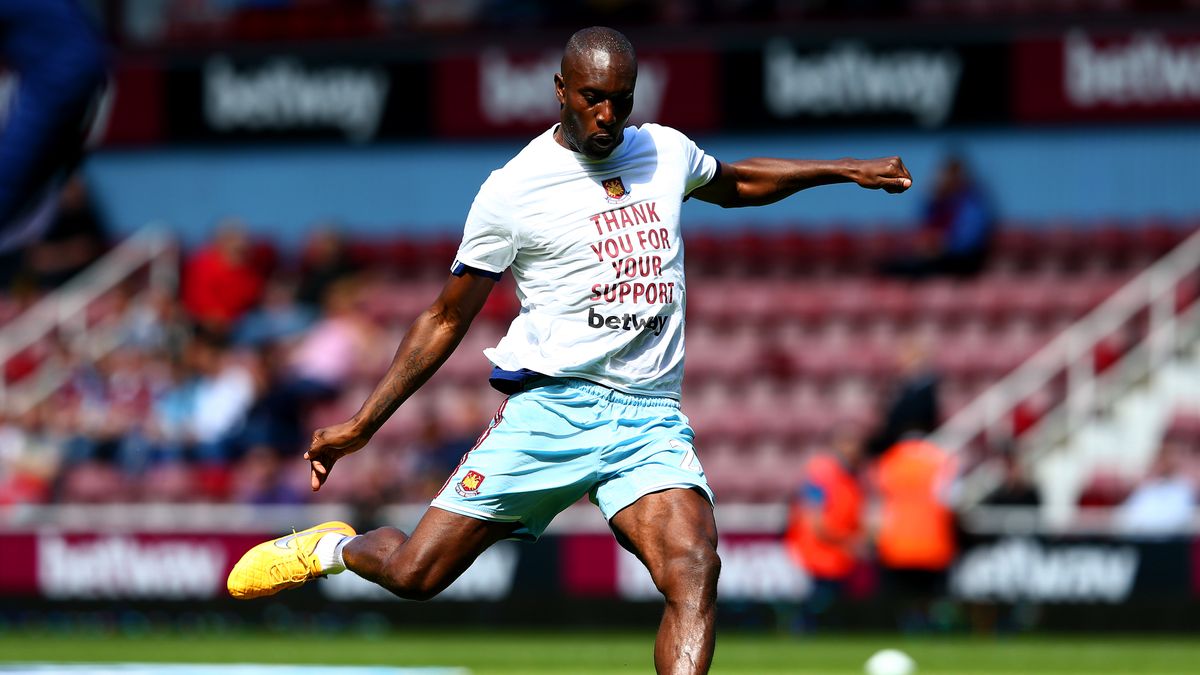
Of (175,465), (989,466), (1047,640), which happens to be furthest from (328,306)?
(1047,640)

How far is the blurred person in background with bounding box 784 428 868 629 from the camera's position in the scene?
15461 mm

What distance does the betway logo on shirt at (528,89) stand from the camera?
2033cm

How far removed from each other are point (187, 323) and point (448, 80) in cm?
373

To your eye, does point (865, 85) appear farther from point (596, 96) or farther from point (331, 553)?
point (596, 96)

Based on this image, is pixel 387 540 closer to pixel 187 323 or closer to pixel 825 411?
pixel 825 411

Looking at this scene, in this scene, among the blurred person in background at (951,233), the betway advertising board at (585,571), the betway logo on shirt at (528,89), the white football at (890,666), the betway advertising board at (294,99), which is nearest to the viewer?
the white football at (890,666)

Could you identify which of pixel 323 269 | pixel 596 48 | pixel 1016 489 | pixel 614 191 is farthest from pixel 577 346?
pixel 323 269

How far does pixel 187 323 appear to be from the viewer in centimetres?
2062

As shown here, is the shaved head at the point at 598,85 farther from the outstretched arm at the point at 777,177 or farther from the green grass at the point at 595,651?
Answer: the green grass at the point at 595,651

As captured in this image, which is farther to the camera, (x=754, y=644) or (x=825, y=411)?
(x=825, y=411)

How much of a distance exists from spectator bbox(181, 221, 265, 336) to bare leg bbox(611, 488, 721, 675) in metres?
13.9

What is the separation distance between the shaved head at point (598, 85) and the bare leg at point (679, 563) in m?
1.28

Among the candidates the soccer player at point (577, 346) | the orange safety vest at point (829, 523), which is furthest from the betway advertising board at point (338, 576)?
the soccer player at point (577, 346)

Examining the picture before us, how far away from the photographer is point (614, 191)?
282 inches
